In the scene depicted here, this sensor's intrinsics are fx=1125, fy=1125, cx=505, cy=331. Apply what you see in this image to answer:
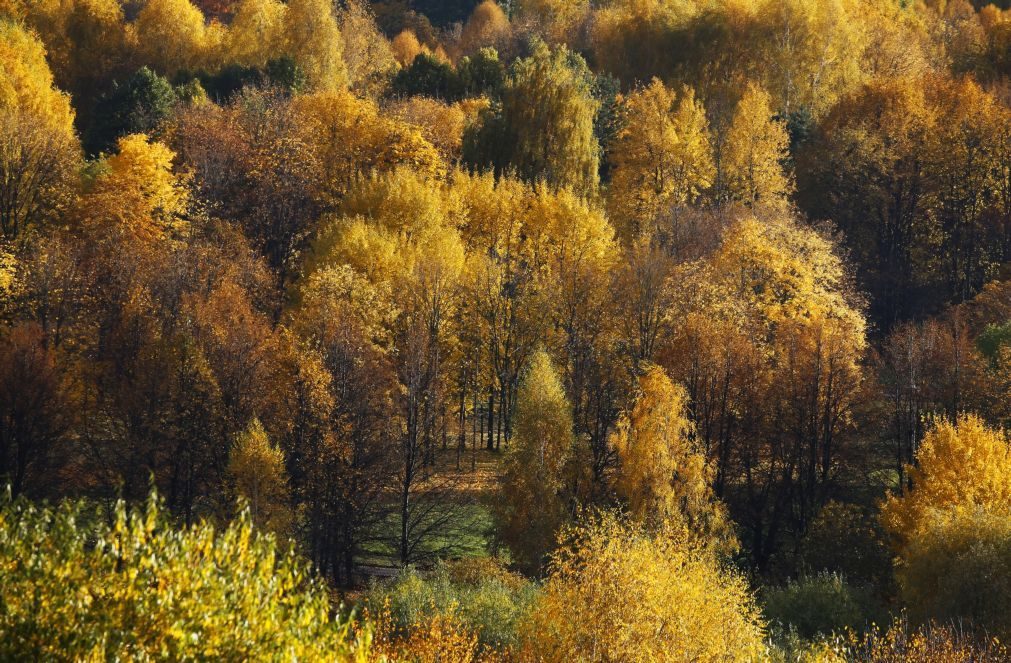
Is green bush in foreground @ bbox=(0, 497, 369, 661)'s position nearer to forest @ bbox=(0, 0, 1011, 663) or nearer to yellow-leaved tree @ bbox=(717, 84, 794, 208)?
forest @ bbox=(0, 0, 1011, 663)

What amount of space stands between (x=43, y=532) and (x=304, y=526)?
27226 millimetres

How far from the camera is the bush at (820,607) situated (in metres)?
37.7

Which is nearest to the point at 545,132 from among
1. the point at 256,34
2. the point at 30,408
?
the point at 30,408

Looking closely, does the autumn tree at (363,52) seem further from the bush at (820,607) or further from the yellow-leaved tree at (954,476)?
the bush at (820,607)

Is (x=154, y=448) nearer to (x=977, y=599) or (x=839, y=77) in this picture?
(x=977, y=599)

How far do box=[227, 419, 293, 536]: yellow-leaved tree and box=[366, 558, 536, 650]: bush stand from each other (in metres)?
5.03

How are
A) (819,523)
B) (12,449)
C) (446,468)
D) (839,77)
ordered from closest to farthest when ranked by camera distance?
(819,523) → (12,449) → (446,468) → (839,77)

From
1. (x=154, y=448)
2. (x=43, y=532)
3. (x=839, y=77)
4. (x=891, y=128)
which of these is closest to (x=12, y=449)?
(x=154, y=448)

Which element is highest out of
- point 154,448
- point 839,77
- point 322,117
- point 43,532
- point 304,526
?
point 839,77

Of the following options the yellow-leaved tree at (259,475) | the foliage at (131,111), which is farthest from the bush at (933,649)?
the foliage at (131,111)

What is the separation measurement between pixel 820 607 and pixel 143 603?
26581 millimetres

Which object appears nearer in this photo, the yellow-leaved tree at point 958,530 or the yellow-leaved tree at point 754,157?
the yellow-leaved tree at point 958,530

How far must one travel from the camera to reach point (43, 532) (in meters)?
20.0

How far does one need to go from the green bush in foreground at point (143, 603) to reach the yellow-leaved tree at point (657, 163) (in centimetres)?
5209
